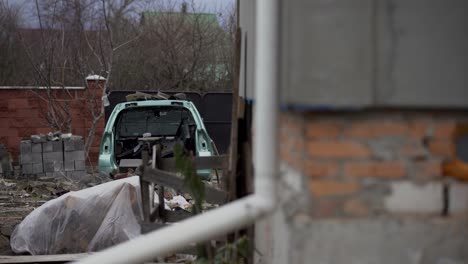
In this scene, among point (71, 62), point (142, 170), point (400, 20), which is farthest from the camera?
point (71, 62)

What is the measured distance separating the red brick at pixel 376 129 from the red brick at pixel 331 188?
0.22m

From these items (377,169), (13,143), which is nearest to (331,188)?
(377,169)

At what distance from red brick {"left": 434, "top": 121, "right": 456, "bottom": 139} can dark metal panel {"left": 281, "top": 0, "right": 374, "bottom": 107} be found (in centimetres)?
35

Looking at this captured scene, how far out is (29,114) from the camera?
1711 centimetres

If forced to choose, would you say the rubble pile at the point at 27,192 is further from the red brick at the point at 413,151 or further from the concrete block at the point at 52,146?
the red brick at the point at 413,151

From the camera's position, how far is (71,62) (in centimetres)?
1877

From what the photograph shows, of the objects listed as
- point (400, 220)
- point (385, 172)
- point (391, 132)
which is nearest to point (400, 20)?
point (391, 132)

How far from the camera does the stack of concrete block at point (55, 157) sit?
13836 mm

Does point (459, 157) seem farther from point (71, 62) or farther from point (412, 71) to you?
point (71, 62)

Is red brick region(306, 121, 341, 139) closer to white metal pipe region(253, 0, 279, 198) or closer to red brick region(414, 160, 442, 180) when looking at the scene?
white metal pipe region(253, 0, 279, 198)

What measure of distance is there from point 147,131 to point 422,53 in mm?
9219

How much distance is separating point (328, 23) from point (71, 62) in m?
16.8

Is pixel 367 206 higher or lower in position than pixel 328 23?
lower

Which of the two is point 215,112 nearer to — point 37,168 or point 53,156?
point 53,156
